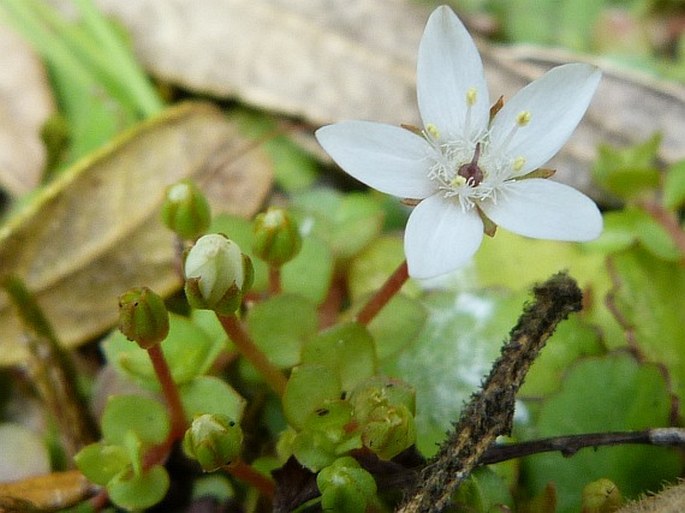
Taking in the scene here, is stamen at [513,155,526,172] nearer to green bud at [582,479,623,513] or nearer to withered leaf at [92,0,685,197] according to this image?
green bud at [582,479,623,513]

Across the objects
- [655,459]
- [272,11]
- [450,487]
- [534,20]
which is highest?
[272,11]

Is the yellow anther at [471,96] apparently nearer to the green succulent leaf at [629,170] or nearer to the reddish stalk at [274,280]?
the reddish stalk at [274,280]

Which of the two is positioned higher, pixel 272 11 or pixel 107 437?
pixel 272 11

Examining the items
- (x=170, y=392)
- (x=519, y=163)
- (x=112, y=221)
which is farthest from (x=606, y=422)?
(x=112, y=221)

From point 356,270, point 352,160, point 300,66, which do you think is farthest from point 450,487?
point 300,66

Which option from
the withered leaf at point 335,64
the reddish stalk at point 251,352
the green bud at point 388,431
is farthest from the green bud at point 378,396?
the withered leaf at point 335,64

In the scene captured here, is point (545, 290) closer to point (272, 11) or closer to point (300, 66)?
point (300, 66)
